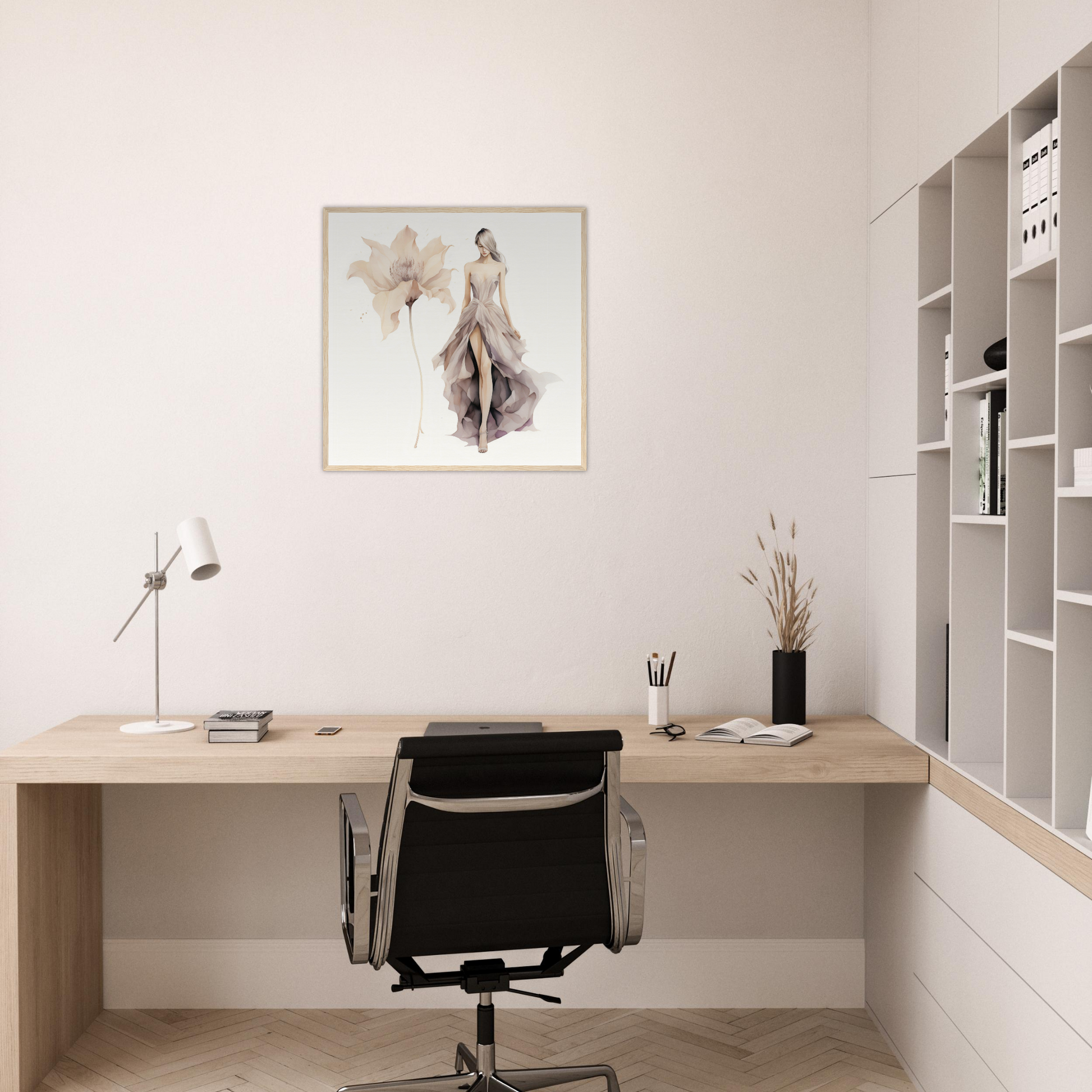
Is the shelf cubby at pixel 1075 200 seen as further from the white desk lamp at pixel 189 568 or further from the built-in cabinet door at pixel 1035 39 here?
the white desk lamp at pixel 189 568

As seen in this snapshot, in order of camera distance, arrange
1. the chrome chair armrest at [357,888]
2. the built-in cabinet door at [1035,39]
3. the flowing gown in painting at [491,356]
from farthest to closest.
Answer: the flowing gown in painting at [491,356], the chrome chair armrest at [357,888], the built-in cabinet door at [1035,39]

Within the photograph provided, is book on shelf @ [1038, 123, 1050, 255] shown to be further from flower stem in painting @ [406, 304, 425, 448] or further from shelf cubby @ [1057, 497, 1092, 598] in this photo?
flower stem in painting @ [406, 304, 425, 448]

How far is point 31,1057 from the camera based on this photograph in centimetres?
247

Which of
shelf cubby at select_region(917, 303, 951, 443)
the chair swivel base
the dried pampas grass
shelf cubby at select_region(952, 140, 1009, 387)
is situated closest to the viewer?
the chair swivel base

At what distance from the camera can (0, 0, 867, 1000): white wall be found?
2.93m

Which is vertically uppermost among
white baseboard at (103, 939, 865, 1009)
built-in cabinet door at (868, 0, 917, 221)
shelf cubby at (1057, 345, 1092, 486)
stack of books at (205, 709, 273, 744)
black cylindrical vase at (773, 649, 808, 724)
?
built-in cabinet door at (868, 0, 917, 221)

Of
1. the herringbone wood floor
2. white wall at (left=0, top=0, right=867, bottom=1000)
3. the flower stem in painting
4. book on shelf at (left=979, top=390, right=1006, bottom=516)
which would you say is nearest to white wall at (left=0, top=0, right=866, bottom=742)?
white wall at (left=0, top=0, right=867, bottom=1000)

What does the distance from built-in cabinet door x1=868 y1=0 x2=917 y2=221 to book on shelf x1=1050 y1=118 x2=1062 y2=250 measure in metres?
0.68

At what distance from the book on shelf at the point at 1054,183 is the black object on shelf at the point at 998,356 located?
0.88 feet

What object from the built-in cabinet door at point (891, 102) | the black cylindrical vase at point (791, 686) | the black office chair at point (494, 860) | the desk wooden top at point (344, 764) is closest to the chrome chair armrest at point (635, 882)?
the black office chair at point (494, 860)

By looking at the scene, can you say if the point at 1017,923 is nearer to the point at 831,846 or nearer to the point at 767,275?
the point at 831,846

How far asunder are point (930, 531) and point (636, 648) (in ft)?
2.94

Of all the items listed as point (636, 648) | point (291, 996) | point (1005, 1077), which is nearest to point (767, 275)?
point (636, 648)

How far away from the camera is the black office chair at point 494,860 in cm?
187
